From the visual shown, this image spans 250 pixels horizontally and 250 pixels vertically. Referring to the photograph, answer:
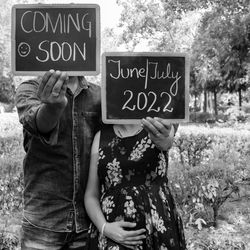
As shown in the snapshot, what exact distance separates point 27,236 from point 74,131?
501mm

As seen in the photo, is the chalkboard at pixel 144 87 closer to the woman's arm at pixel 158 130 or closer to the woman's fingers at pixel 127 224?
the woman's arm at pixel 158 130

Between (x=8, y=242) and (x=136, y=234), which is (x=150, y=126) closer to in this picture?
(x=136, y=234)

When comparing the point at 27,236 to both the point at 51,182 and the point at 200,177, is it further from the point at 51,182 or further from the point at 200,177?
the point at 200,177

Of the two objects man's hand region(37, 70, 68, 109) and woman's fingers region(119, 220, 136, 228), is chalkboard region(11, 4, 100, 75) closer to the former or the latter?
man's hand region(37, 70, 68, 109)

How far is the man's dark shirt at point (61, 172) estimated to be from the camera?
Result: 198cm

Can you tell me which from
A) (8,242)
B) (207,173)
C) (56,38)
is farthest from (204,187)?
(56,38)

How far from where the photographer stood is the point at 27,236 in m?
2.03

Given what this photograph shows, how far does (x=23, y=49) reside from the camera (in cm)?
191

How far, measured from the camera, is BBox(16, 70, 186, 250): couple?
190 centimetres

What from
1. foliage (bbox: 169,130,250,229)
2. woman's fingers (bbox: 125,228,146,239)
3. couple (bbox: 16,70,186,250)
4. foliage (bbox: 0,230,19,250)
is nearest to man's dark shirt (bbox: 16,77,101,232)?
couple (bbox: 16,70,186,250)

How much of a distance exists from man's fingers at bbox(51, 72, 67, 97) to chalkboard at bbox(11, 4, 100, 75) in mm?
170

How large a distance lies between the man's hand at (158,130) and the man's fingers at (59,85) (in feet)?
1.19

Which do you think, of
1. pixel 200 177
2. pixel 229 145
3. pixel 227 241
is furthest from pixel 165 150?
pixel 229 145

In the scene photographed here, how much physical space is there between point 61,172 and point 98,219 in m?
0.25
